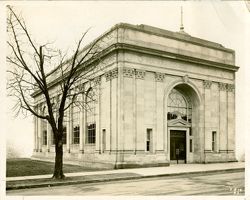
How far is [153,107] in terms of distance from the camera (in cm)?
1881

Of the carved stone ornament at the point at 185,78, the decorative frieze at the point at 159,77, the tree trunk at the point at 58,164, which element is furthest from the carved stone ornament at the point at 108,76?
the tree trunk at the point at 58,164

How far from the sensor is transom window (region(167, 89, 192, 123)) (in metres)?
20.9

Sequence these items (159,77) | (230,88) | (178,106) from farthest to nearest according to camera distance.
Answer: (230,88)
(178,106)
(159,77)

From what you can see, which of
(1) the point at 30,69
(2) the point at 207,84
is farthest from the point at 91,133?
(1) the point at 30,69

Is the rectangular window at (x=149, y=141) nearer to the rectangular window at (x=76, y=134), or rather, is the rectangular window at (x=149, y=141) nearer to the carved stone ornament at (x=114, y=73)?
the carved stone ornament at (x=114, y=73)

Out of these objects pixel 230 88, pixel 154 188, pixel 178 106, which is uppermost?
pixel 230 88

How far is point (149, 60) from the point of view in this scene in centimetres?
1889

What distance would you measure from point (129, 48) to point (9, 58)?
764 cm

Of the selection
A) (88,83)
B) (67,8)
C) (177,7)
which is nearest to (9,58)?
(67,8)

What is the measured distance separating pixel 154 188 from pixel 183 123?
10.3 meters

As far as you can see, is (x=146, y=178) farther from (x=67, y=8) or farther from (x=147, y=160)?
(x=67, y=8)

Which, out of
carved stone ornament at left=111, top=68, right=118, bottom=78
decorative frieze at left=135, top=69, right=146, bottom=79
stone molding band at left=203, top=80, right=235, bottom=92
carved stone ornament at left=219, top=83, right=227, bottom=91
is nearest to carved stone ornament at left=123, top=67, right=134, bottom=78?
decorative frieze at left=135, top=69, right=146, bottom=79

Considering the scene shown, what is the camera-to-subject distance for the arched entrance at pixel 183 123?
20766 mm

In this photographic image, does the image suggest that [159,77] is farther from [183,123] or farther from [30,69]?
Answer: [30,69]
